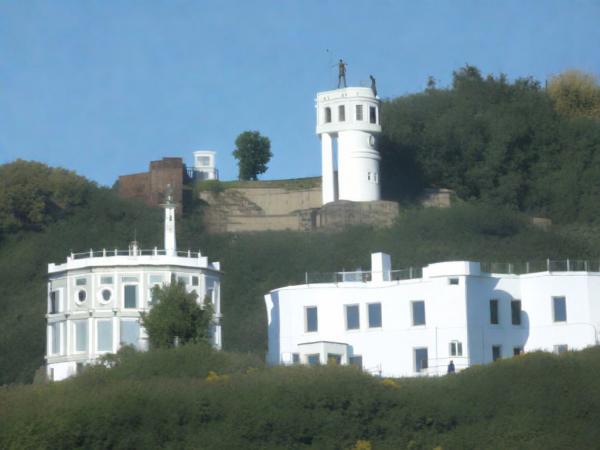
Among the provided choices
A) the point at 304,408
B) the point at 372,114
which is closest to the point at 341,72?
the point at 372,114

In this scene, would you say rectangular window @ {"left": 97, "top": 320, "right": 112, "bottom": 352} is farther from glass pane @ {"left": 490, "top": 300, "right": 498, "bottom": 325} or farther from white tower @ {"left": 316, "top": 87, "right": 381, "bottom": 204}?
white tower @ {"left": 316, "top": 87, "right": 381, "bottom": 204}

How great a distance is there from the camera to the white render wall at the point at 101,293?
213 ft

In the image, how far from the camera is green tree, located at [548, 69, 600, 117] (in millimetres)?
98688

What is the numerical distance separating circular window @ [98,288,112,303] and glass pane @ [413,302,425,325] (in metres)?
11.0

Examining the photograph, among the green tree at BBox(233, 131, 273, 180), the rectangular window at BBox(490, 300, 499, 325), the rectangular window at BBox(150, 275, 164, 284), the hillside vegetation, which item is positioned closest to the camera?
the rectangular window at BBox(490, 300, 499, 325)

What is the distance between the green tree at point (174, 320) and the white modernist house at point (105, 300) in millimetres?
3390

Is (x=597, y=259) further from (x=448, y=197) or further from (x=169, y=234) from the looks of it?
(x=169, y=234)

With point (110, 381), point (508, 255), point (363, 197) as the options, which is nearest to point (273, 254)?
point (363, 197)

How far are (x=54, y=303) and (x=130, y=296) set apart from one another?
333 cm

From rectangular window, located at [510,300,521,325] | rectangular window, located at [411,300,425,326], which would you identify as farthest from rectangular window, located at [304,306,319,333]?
rectangular window, located at [510,300,521,325]

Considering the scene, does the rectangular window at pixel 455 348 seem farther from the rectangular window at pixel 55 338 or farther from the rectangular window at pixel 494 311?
the rectangular window at pixel 55 338

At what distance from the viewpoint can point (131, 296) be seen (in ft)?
217

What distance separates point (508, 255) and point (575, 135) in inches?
620

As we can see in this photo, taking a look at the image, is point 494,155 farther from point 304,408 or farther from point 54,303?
point 304,408
